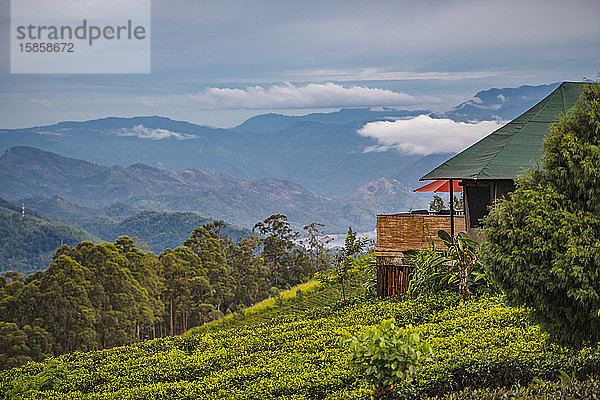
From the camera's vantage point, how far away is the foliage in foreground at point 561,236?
18.0 feet

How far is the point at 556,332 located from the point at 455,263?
357 centimetres

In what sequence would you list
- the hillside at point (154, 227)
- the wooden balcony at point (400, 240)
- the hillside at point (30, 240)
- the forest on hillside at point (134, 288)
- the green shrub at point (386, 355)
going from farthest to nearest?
the hillside at point (154, 227) → the hillside at point (30, 240) → the forest on hillside at point (134, 288) → the wooden balcony at point (400, 240) → the green shrub at point (386, 355)

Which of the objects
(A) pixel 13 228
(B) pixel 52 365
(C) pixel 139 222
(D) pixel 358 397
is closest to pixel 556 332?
(D) pixel 358 397

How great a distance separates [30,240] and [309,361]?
3458 inches

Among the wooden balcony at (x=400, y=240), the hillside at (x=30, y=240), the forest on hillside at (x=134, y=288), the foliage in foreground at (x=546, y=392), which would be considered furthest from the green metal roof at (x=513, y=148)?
the hillside at (x=30, y=240)

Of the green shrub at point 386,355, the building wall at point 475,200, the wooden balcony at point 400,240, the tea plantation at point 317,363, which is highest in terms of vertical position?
the building wall at point 475,200

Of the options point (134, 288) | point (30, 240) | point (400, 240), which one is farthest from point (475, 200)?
point (30, 240)

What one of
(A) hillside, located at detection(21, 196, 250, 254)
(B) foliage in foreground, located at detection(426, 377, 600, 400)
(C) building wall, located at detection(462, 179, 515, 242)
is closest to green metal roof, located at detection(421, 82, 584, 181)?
(C) building wall, located at detection(462, 179, 515, 242)

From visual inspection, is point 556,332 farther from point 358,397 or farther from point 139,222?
point 139,222

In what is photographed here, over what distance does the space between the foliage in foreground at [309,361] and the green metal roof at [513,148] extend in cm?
200

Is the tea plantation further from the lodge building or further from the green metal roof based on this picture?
the green metal roof

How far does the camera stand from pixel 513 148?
9.84 meters

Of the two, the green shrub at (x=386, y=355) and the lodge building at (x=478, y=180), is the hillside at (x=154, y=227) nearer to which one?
the lodge building at (x=478, y=180)

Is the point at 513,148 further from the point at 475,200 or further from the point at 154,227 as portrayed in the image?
the point at 154,227
